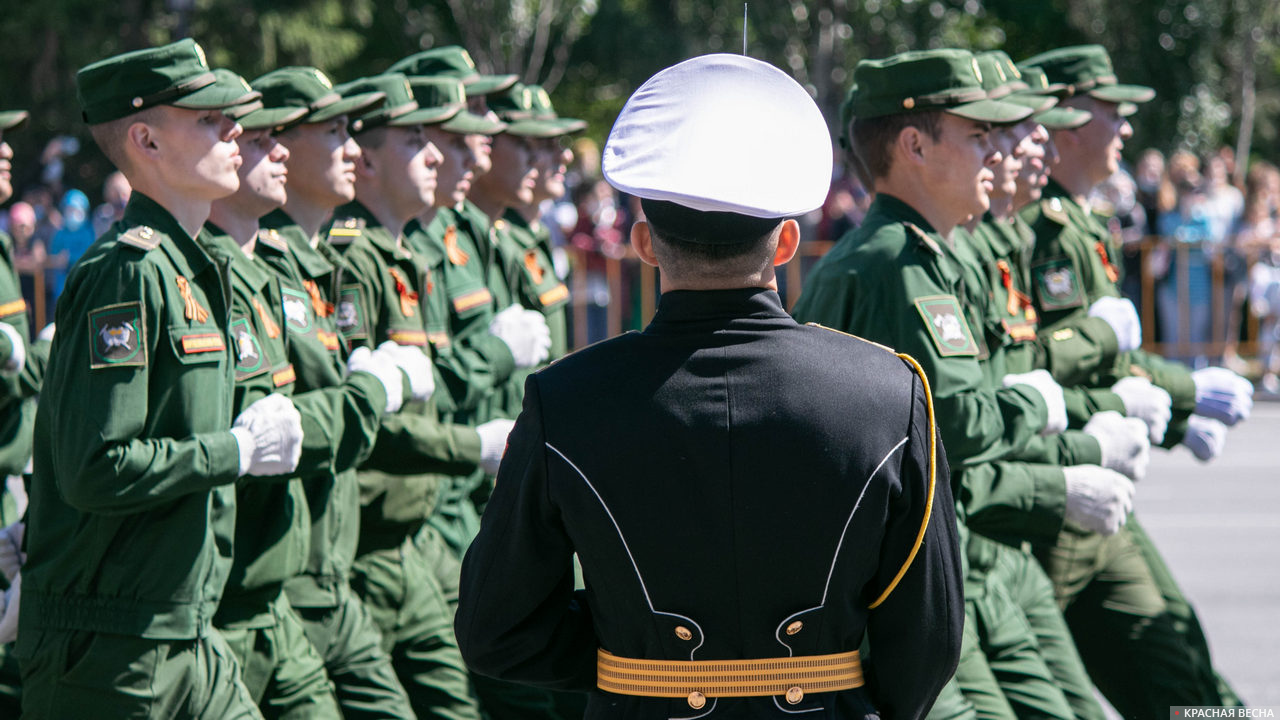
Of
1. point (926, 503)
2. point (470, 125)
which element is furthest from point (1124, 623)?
point (926, 503)

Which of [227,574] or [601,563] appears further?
[227,574]

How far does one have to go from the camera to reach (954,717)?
4.13 m

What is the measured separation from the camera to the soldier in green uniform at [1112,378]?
210 inches

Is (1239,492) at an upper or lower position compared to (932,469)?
lower

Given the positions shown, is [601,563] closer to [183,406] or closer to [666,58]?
[183,406]

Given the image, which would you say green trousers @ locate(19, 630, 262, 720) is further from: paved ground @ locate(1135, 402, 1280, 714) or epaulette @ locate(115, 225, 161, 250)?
paved ground @ locate(1135, 402, 1280, 714)

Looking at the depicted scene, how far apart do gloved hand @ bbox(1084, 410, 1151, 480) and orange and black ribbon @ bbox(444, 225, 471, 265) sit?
7.90 ft

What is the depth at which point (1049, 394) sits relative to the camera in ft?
15.2

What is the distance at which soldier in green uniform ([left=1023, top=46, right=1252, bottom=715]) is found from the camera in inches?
Answer: 210

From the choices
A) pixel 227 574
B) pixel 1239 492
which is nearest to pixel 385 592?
pixel 227 574

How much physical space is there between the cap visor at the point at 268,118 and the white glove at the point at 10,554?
122 centimetres

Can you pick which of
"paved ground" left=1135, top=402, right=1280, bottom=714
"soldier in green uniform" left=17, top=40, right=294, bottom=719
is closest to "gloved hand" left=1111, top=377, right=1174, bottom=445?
"paved ground" left=1135, top=402, right=1280, bottom=714

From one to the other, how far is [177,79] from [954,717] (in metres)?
2.45

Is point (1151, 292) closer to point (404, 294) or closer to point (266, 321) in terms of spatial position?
point (404, 294)
